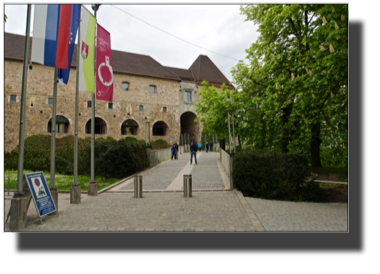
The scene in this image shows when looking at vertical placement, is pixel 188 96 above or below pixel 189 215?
above

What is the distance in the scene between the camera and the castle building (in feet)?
85.9

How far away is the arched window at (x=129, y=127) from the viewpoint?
109 ft

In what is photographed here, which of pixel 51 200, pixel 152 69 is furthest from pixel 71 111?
pixel 51 200

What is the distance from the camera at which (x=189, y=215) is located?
5.35m

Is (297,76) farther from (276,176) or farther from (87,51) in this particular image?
(87,51)

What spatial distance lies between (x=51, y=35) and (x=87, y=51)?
2.16m

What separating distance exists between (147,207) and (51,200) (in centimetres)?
226

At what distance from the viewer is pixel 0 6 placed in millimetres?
4254

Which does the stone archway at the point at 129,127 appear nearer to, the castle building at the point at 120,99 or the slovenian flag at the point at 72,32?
the castle building at the point at 120,99

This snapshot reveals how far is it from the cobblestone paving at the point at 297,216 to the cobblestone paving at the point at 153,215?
1.49 feet

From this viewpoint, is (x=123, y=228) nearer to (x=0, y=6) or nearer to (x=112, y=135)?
(x=0, y=6)

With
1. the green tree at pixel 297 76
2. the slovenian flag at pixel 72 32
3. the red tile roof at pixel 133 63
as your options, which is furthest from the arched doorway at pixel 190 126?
the slovenian flag at pixel 72 32

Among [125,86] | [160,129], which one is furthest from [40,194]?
[160,129]

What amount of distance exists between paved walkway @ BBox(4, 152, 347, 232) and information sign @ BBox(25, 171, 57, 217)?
24cm
